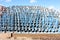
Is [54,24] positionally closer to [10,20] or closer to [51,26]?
[51,26]

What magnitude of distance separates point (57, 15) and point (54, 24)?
169 centimetres

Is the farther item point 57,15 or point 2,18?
point 57,15

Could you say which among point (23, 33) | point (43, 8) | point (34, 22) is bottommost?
point (23, 33)

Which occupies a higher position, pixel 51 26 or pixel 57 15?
pixel 57 15

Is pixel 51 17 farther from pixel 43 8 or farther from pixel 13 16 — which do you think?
pixel 13 16

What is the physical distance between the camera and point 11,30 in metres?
20.5

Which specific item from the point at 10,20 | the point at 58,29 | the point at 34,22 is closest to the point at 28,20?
the point at 34,22

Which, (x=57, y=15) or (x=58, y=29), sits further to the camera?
(x=57, y=15)

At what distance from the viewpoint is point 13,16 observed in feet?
69.2

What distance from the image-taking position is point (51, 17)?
20.6m

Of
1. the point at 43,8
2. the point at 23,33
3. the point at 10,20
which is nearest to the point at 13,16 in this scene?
the point at 10,20

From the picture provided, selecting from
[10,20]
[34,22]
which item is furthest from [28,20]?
[10,20]

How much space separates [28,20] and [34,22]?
880mm

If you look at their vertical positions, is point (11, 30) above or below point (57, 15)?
below
